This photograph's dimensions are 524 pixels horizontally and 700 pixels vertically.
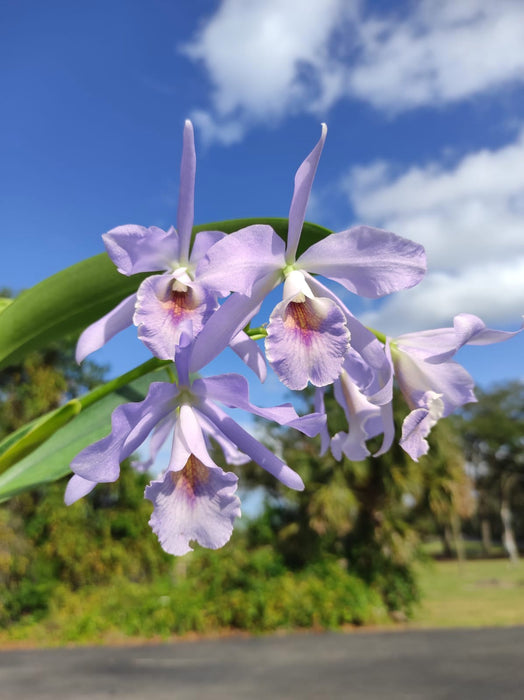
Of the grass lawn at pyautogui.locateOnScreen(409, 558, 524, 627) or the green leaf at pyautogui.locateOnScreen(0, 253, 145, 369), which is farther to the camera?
the grass lawn at pyautogui.locateOnScreen(409, 558, 524, 627)

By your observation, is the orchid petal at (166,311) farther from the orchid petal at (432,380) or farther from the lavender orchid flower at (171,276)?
the orchid petal at (432,380)

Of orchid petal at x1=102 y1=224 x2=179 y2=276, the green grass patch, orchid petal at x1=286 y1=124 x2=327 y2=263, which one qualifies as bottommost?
the green grass patch

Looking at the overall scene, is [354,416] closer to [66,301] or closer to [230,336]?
[230,336]

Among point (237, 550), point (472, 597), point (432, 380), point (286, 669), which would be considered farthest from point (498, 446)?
point (432, 380)

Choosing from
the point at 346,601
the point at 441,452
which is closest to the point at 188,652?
the point at 346,601

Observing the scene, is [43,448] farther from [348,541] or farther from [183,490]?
[348,541]

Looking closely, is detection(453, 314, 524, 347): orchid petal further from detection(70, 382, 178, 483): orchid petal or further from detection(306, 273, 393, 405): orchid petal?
detection(70, 382, 178, 483): orchid petal

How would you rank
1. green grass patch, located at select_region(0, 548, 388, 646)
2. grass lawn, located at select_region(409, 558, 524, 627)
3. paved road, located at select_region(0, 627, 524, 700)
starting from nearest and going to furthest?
paved road, located at select_region(0, 627, 524, 700) → green grass patch, located at select_region(0, 548, 388, 646) → grass lawn, located at select_region(409, 558, 524, 627)

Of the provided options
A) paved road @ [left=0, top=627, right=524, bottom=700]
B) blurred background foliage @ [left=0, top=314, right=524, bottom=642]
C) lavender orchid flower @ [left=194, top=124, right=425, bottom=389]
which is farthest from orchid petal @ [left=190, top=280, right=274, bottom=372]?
blurred background foliage @ [left=0, top=314, right=524, bottom=642]
